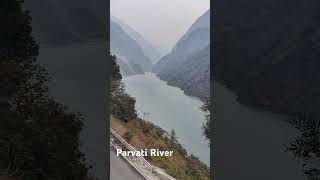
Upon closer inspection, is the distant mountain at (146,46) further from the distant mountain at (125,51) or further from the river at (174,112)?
the river at (174,112)

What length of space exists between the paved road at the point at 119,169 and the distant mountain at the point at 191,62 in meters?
1.04

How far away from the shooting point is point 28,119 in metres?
4.73

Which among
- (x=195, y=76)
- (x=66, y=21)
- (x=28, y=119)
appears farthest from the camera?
(x=195, y=76)

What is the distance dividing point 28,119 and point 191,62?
1990mm

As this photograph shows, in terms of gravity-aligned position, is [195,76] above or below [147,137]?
above

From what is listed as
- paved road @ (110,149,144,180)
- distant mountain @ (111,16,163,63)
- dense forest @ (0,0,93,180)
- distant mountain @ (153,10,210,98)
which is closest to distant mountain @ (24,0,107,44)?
dense forest @ (0,0,93,180)

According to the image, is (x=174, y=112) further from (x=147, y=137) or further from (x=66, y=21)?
(x=66, y=21)

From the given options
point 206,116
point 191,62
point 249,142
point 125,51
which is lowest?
point 249,142

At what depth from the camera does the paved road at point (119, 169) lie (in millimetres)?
5602

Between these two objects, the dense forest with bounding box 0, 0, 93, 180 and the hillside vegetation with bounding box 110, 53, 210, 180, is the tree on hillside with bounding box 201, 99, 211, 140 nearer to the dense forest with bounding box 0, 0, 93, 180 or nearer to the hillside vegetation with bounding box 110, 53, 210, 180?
the hillside vegetation with bounding box 110, 53, 210, 180

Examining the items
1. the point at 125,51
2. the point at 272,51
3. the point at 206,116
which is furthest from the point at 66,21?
the point at 272,51

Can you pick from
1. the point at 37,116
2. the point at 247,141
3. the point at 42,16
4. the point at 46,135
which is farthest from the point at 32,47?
the point at 247,141

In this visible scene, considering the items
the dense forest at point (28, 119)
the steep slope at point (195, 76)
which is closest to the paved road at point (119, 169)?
the dense forest at point (28, 119)

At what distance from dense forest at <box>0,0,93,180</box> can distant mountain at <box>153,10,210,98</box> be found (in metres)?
1.27
